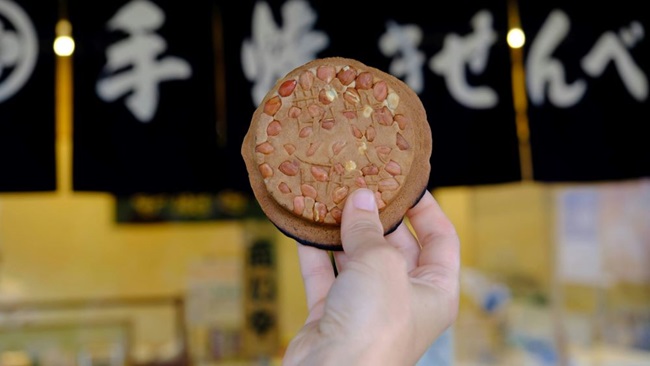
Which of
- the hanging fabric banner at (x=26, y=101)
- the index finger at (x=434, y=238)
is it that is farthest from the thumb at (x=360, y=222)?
the hanging fabric banner at (x=26, y=101)

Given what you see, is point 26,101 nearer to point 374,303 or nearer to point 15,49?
point 15,49

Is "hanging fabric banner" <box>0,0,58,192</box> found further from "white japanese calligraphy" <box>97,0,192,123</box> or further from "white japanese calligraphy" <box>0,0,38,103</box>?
"white japanese calligraphy" <box>97,0,192,123</box>

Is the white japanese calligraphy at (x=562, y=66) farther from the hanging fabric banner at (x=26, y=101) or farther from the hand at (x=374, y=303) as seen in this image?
the hanging fabric banner at (x=26, y=101)

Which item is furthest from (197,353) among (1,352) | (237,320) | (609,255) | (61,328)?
(609,255)

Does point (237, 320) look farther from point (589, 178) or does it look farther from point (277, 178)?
point (277, 178)

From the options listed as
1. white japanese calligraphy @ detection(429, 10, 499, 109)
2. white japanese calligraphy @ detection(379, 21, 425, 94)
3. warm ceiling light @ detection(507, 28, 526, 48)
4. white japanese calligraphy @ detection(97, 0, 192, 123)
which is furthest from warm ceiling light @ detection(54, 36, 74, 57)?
warm ceiling light @ detection(507, 28, 526, 48)

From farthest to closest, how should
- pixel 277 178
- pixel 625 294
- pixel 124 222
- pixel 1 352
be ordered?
1. pixel 124 222
2. pixel 625 294
3. pixel 1 352
4. pixel 277 178
